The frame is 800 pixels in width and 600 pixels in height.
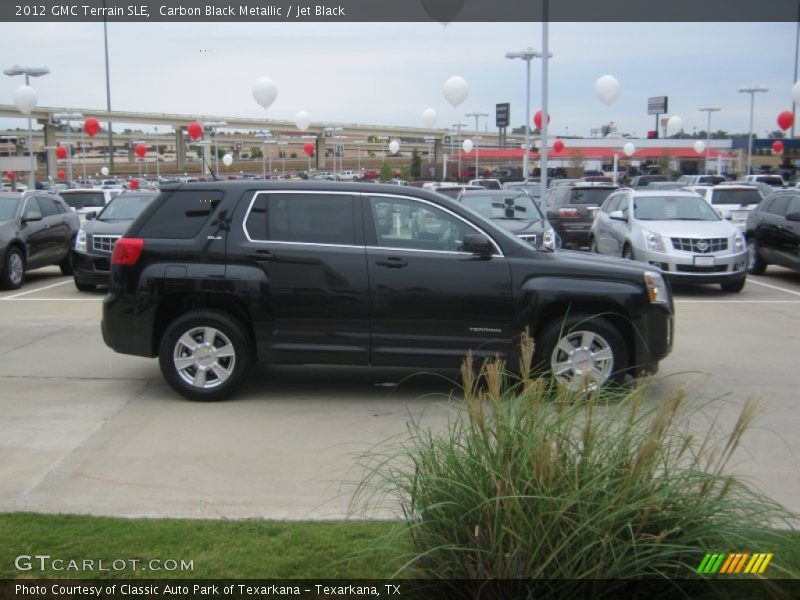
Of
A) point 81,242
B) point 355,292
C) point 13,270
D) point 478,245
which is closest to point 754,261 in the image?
point 478,245

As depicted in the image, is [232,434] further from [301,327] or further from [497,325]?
[497,325]

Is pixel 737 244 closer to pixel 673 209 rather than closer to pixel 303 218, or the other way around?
pixel 673 209

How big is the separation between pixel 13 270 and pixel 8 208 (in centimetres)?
152

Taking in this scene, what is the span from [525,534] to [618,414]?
696 mm

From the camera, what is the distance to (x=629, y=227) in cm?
1617

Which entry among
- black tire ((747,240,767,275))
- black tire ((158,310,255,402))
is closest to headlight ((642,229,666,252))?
black tire ((747,240,767,275))

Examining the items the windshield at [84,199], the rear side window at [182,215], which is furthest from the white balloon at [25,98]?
the rear side window at [182,215]

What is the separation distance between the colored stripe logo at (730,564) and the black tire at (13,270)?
14.7 metres

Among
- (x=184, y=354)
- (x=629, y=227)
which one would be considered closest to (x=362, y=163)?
(x=629, y=227)

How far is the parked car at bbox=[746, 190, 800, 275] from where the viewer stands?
1598 cm

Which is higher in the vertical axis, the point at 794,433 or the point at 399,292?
the point at 399,292

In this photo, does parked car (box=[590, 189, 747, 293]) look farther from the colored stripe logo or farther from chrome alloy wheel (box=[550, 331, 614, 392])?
the colored stripe logo

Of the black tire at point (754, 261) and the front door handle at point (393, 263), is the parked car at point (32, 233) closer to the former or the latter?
the front door handle at point (393, 263)

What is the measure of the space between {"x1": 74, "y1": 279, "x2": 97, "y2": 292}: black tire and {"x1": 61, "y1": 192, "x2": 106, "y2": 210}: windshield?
9.56 metres
